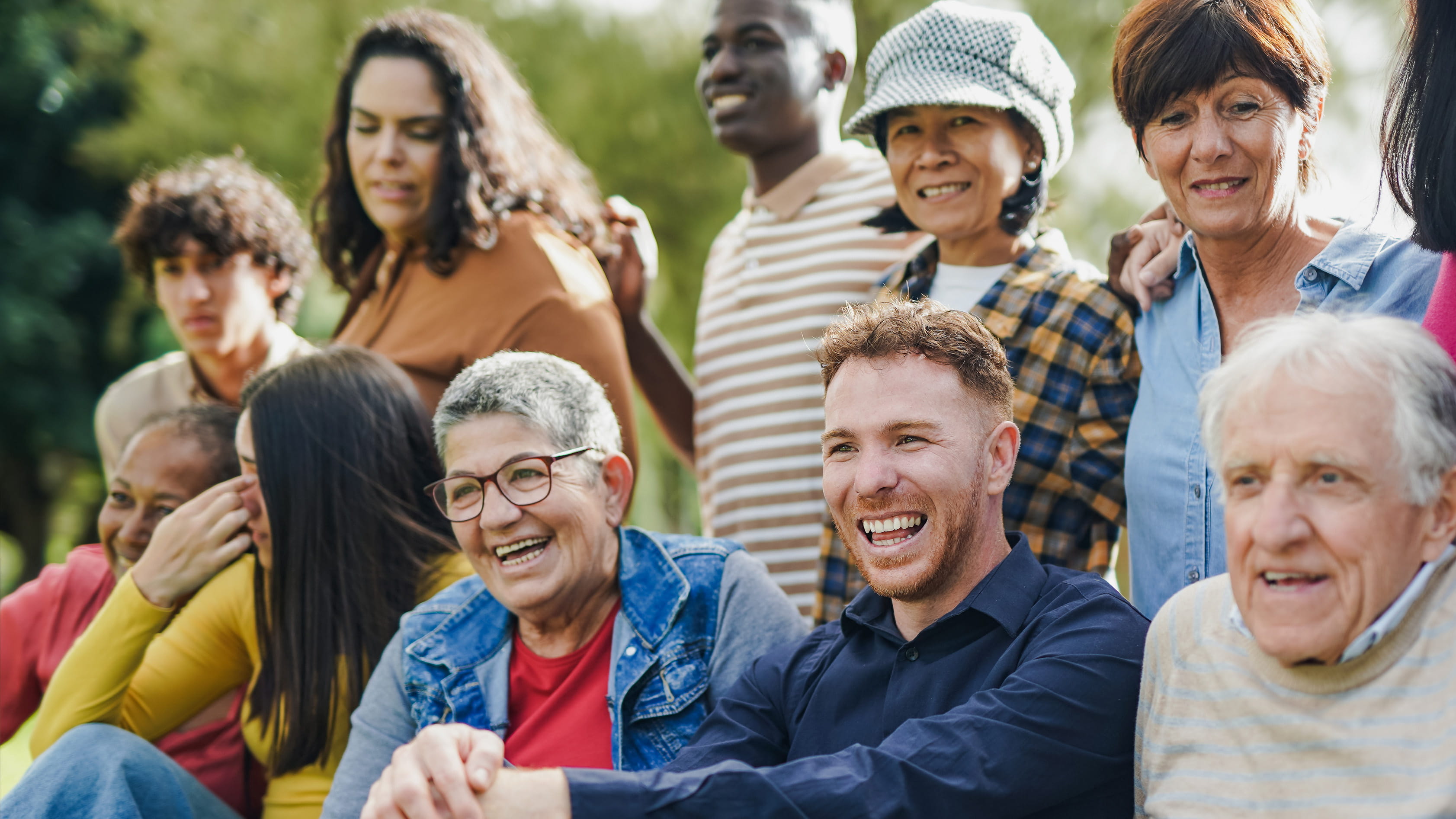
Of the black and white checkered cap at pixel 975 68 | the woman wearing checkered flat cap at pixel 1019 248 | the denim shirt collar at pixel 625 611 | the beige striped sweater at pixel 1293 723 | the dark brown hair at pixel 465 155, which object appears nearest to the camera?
the beige striped sweater at pixel 1293 723

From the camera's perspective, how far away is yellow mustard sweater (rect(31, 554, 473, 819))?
3223mm

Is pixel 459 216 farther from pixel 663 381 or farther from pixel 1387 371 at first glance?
pixel 1387 371

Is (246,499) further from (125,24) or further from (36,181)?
(36,181)

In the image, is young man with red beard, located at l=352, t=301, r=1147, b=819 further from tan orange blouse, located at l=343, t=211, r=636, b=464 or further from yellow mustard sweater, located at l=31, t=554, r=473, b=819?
tan orange blouse, located at l=343, t=211, r=636, b=464

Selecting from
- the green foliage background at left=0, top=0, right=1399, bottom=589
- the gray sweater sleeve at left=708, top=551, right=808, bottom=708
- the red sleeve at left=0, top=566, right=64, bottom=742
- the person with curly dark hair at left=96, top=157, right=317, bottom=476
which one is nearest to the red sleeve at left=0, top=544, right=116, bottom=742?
the red sleeve at left=0, top=566, right=64, bottom=742

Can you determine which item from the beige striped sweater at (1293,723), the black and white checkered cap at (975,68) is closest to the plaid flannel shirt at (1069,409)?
the black and white checkered cap at (975,68)

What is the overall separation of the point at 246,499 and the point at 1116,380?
2207 mm

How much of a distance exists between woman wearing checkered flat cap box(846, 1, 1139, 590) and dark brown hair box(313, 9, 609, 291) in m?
1.15

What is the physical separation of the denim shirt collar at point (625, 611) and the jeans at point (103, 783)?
0.61 meters

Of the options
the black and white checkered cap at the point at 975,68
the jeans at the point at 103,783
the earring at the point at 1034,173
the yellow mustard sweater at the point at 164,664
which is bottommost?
the jeans at the point at 103,783

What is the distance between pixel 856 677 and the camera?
2436 mm

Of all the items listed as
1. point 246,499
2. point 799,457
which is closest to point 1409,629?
point 799,457

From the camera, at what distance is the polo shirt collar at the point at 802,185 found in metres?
4.04

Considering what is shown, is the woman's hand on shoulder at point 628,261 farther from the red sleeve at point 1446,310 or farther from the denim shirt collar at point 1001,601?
the red sleeve at point 1446,310
